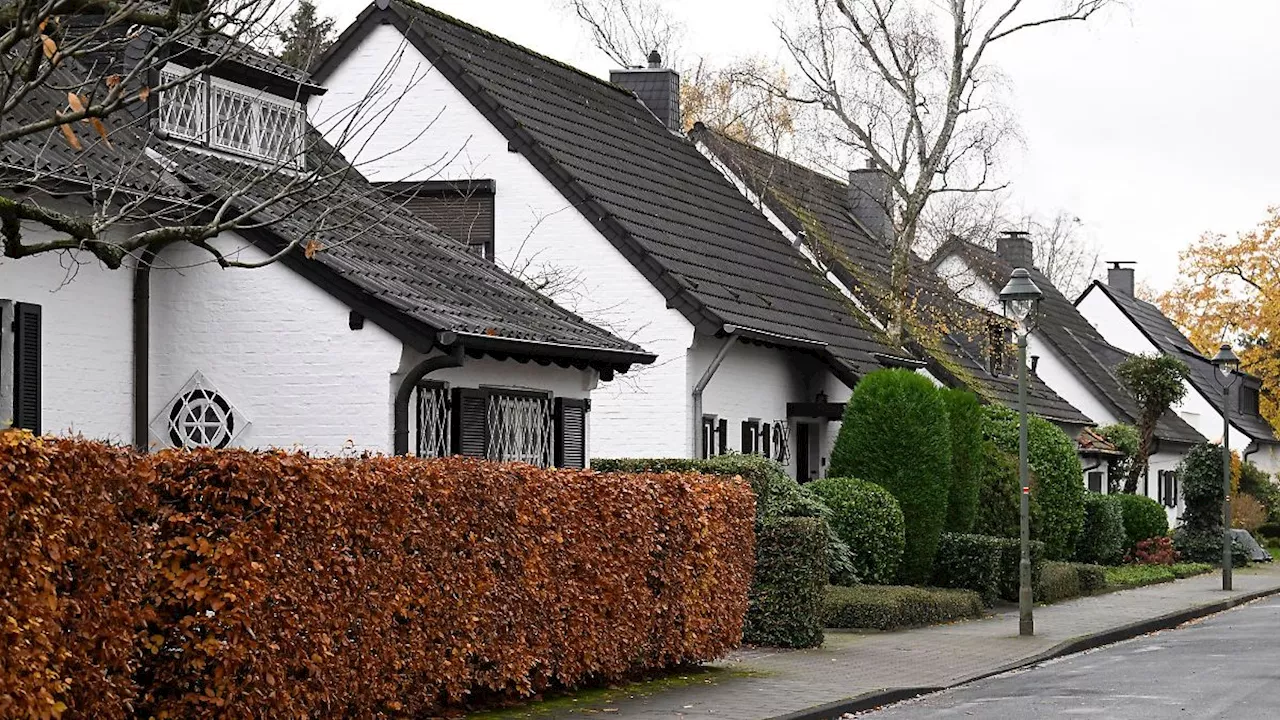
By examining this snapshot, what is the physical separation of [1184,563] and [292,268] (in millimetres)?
28781

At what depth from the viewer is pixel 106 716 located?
32.0 ft

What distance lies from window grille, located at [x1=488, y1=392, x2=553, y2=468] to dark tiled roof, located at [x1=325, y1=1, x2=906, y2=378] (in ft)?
17.2

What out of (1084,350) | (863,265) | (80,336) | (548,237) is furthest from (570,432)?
(1084,350)

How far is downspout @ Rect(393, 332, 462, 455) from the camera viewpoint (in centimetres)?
1753

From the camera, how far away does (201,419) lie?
18078 mm

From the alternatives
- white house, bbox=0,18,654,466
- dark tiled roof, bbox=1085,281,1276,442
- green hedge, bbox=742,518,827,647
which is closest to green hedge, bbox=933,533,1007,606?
green hedge, bbox=742,518,827,647

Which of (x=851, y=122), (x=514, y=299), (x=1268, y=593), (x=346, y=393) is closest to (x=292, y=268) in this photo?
(x=346, y=393)

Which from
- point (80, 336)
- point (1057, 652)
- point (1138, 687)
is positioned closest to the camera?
point (80, 336)

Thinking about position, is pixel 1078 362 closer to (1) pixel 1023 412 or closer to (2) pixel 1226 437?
(2) pixel 1226 437

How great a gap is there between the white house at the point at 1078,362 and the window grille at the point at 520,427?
866 inches

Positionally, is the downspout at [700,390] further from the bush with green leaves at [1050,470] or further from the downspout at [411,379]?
the downspout at [411,379]

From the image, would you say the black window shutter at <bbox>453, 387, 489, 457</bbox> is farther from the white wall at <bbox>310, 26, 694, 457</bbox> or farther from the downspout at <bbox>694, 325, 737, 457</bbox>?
the downspout at <bbox>694, 325, 737, 457</bbox>

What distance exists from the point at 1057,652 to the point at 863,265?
16689mm

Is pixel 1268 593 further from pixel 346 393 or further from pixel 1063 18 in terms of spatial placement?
→ pixel 346 393
